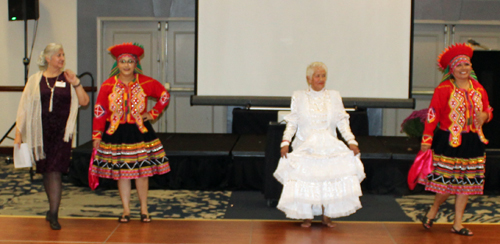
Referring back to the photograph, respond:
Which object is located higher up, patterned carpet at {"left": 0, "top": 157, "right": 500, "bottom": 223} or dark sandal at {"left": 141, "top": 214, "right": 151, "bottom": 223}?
dark sandal at {"left": 141, "top": 214, "right": 151, "bottom": 223}

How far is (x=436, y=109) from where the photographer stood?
3.65 metres

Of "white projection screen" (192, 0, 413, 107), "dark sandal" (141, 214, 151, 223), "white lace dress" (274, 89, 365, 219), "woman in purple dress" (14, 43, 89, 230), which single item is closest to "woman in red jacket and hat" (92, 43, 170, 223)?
"woman in purple dress" (14, 43, 89, 230)

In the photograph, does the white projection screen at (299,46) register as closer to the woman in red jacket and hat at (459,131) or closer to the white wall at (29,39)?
the woman in red jacket and hat at (459,131)

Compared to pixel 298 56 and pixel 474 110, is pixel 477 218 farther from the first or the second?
pixel 298 56

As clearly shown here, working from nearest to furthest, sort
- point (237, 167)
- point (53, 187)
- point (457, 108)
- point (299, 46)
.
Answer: point (457, 108) < point (53, 187) < point (237, 167) < point (299, 46)

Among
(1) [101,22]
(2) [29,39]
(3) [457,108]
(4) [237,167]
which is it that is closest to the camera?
(3) [457,108]

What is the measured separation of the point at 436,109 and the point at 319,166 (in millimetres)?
964

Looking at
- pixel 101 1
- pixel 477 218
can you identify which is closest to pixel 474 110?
pixel 477 218

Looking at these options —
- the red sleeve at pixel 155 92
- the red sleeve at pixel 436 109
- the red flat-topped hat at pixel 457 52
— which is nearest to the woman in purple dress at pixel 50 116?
the red sleeve at pixel 155 92

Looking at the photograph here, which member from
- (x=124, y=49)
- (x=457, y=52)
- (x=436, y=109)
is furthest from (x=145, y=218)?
(x=457, y=52)

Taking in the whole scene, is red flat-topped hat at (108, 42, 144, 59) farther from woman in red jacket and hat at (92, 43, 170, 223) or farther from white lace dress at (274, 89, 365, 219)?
white lace dress at (274, 89, 365, 219)

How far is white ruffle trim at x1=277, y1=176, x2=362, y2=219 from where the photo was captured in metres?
3.64

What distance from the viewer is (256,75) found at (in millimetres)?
5980

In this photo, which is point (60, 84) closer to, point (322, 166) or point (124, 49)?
point (124, 49)
